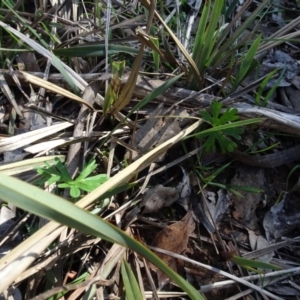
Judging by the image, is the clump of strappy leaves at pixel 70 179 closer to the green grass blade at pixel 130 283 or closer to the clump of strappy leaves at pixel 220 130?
the green grass blade at pixel 130 283

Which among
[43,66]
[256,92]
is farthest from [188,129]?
[43,66]

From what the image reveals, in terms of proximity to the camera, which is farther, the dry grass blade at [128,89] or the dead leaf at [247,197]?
the dead leaf at [247,197]

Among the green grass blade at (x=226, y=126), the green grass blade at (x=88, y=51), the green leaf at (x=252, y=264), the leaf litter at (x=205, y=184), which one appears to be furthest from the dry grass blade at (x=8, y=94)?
the green leaf at (x=252, y=264)

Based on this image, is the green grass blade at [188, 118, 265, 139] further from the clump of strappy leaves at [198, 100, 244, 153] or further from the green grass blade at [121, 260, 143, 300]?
the green grass blade at [121, 260, 143, 300]

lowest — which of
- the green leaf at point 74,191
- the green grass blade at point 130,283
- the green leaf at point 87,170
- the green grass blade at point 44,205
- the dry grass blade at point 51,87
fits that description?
the green grass blade at point 130,283

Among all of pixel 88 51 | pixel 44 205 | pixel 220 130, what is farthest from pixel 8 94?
pixel 44 205

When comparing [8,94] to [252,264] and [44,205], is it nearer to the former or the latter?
[44,205]

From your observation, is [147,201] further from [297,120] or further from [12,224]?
[297,120]

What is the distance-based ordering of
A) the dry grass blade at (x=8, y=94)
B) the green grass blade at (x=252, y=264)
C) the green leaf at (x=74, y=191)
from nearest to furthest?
the green leaf at (x=74, y=191) → the green grass blade at (x=252, y=264) → the dry grass blade at (x=8, y=94)

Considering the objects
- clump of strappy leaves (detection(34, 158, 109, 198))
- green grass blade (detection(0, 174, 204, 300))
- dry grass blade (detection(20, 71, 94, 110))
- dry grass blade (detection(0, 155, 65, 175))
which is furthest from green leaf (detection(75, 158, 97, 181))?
green grass blade (detection(0, 174, 204, 300))
